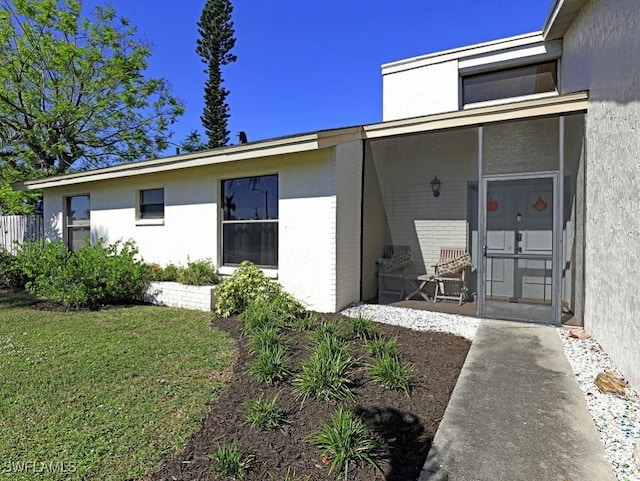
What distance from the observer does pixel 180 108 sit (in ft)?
62.6

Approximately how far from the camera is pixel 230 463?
7.63 ft

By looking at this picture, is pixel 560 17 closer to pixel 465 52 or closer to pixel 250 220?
pixel 465 52

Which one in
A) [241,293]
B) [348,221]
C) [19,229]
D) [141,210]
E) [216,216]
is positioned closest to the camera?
[241,293]

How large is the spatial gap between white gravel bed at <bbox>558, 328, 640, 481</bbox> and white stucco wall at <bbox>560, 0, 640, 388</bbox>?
17 centimetres

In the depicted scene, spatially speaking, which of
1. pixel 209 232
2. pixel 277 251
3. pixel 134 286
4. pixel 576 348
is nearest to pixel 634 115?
pixel 576 348

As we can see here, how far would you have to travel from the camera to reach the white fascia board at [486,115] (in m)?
5.11

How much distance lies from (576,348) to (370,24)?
1062 cm

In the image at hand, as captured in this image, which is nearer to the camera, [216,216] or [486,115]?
[486,115]

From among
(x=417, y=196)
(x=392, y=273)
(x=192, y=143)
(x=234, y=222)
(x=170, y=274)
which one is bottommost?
(x=170, y=274)

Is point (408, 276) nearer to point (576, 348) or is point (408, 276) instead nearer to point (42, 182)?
point (576, 348)

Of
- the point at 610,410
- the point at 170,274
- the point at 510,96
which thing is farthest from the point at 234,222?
the point at 510,96

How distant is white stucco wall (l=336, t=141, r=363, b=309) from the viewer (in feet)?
20.9

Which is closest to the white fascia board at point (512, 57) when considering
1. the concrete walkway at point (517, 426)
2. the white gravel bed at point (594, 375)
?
the white gravel bed at point (594, 375)

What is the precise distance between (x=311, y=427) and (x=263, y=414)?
390mm
